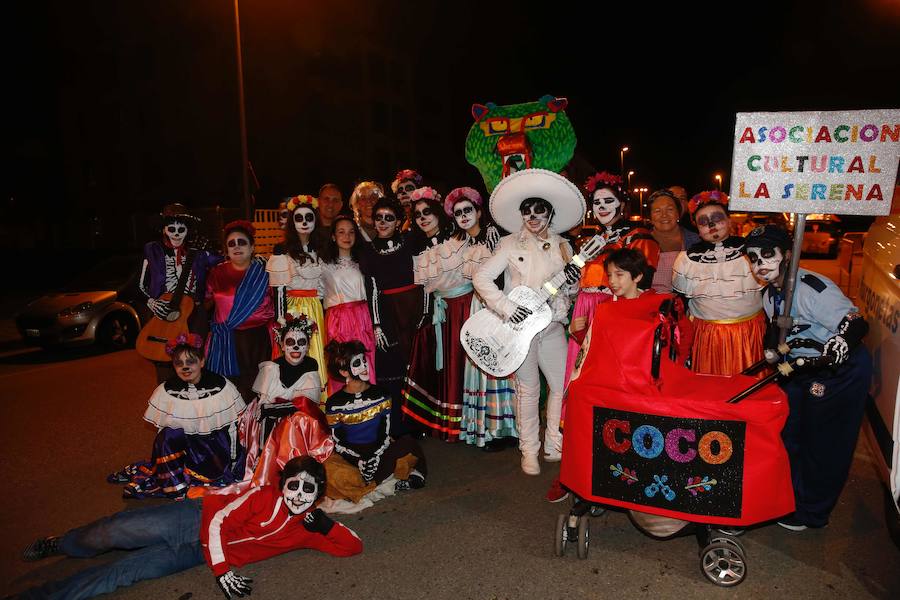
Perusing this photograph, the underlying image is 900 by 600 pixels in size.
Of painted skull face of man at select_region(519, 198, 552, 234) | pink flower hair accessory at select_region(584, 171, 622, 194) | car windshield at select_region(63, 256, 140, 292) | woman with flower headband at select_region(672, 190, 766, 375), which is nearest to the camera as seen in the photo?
woman with flower headband at select_region(672, 190, 766, 375)

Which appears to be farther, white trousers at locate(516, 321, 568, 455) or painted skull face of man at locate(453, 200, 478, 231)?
painted skull face of man at locate(453, 200, 478, 231)

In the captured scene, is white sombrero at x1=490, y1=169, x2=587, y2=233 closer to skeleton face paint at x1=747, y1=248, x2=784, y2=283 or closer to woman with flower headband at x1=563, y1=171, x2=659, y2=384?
woman with flower headband at x1=563, y1=171, x2=659, y2=384

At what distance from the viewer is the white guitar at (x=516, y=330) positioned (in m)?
4.32

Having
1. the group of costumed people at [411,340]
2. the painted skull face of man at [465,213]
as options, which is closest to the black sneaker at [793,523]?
the group of costumed people at [411,340]

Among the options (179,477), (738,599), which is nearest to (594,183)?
(738,599)

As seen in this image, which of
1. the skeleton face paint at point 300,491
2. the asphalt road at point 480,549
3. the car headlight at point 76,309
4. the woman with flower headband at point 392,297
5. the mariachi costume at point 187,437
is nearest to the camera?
the asphalt road at point 480,549

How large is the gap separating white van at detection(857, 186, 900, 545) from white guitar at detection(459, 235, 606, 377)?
5.58 ft

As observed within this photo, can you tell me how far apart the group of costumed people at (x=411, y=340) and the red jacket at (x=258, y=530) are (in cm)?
1

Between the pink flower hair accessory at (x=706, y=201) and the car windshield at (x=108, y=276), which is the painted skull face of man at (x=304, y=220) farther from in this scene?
the car windshield at (x=108, y=276)

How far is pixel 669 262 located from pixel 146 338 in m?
4.30

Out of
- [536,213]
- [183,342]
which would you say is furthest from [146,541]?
[536,213]

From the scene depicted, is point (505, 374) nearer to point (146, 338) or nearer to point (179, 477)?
point (179, 477)

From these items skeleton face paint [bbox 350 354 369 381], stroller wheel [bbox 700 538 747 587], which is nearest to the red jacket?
skeleton face paint [bbox 350 354 369 381]

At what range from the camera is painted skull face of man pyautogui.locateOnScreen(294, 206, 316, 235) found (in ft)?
17.1
